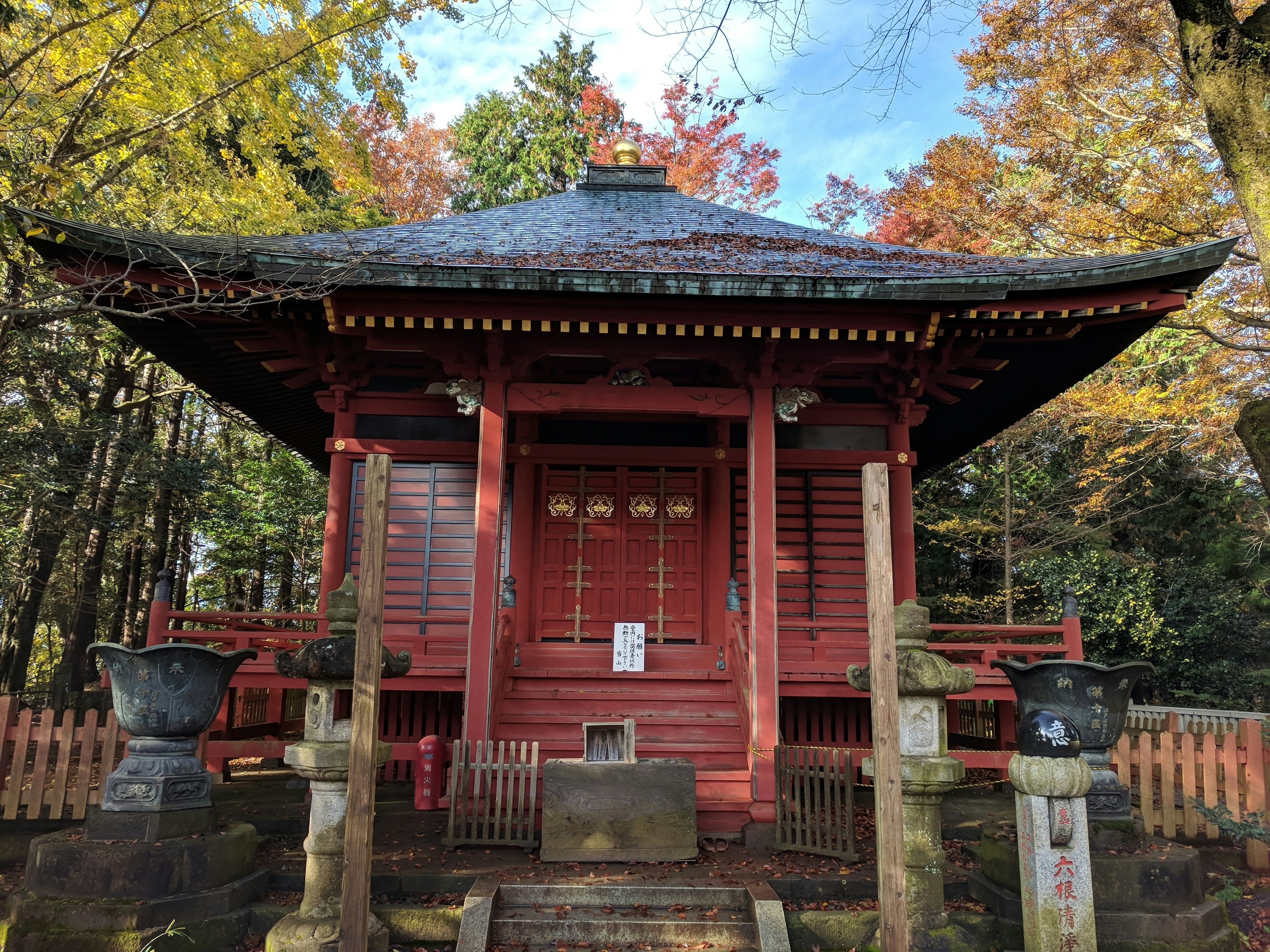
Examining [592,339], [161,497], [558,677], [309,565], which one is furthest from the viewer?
[309,565]

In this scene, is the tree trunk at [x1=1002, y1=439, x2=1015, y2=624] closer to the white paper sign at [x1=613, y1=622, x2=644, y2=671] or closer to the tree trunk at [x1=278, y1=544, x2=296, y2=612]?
the white paper sign at [x1=613, y1=622, x2=644, y2=671]

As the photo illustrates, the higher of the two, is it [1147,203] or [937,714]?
[1147,203]

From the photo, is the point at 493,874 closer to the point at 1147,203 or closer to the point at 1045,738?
the point at 1045,738

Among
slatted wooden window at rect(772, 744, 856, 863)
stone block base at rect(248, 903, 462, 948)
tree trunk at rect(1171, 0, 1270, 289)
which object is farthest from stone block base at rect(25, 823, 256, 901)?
tree trunk at rect(1171, 0, 1270, 289)

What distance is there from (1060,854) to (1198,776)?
3.41 m

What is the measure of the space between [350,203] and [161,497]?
27.2 feet

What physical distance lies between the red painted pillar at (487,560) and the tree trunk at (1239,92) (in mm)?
6085

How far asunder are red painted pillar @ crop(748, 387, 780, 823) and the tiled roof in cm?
143

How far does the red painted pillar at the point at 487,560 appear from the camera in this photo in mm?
7383

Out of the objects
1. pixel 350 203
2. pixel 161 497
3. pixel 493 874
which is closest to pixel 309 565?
pixel 161 497

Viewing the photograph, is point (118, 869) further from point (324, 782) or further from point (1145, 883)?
point (1145, 883)

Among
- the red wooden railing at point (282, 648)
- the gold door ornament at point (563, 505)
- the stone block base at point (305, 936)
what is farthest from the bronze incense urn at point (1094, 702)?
the gold door ornament at point (563, 505)

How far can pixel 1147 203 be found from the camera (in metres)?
12.5

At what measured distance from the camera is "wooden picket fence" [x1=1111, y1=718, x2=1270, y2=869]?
6.39 metres
